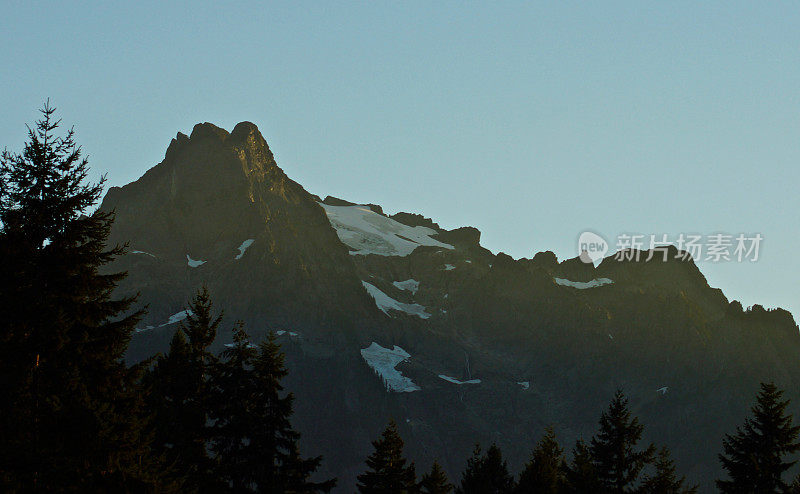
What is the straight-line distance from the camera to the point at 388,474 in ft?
145

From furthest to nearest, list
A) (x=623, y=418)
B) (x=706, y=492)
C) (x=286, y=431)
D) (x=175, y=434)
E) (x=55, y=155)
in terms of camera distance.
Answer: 1. (x=706, y=492)
2. (x=623, y=418)
3. (x=286, y=431)
4. (x=175, y=434)
5. (x=55, y=155)

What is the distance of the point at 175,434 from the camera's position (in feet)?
107

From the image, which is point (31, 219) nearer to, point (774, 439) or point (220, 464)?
point (220, 464)

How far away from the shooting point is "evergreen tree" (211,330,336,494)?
111 feet

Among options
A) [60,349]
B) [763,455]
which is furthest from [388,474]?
[60,349]

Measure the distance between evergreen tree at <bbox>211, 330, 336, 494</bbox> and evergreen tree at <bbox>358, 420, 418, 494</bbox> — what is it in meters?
9.09

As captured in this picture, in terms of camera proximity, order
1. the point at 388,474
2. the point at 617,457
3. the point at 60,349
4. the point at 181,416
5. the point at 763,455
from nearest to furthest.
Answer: the point at 60,349
the point at 181,416
the point at 763,455
the point at 617,457
the point at 388,474

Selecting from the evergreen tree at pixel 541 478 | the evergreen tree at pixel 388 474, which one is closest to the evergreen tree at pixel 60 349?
the evergreen tree at pixel 388 474

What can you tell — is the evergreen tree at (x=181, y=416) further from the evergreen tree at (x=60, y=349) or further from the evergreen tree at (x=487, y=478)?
the evergreen tree at (x=487, y=478)

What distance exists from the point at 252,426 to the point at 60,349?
12174 mm

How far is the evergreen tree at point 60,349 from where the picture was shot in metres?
21.5

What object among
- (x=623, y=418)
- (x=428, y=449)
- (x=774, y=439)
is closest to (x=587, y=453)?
(x=623, y=418)

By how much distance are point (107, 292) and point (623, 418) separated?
25133mm

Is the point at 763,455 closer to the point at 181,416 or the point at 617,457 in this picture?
the point at 617,457
